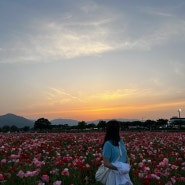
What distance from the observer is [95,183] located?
7824mm

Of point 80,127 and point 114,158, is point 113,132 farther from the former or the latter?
point 80,127

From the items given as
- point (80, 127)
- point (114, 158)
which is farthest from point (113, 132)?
point (80, 127)

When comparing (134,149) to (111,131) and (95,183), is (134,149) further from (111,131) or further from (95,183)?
(111,131)

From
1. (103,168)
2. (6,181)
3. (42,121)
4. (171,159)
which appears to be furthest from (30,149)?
(42,121)

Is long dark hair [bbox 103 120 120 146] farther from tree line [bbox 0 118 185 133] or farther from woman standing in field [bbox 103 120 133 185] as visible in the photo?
tree line [bbox 0 118 185 133]

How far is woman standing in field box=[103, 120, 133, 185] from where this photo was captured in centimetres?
651

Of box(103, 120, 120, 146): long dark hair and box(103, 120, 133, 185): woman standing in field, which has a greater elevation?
box(103, 120, 120, 146): long dark hair

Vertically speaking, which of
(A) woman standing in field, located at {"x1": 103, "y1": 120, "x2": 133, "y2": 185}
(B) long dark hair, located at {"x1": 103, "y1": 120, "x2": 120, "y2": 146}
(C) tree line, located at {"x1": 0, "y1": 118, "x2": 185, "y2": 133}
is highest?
(C) tree line, located at {"x1": 0, "y1": 118, "x2": 185, "y2": 133}

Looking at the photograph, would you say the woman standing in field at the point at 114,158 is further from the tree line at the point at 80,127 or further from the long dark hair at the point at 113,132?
the tree line at the point at 80,127

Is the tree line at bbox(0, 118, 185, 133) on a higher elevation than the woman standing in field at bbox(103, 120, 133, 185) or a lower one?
higher

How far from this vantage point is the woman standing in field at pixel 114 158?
6.51m

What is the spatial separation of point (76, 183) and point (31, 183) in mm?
835

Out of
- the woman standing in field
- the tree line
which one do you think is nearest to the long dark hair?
the woman standing in field

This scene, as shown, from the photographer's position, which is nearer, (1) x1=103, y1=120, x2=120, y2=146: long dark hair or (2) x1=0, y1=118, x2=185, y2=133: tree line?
(1) x1=103, y1=120, x2=120, y2=146: long dark hair
